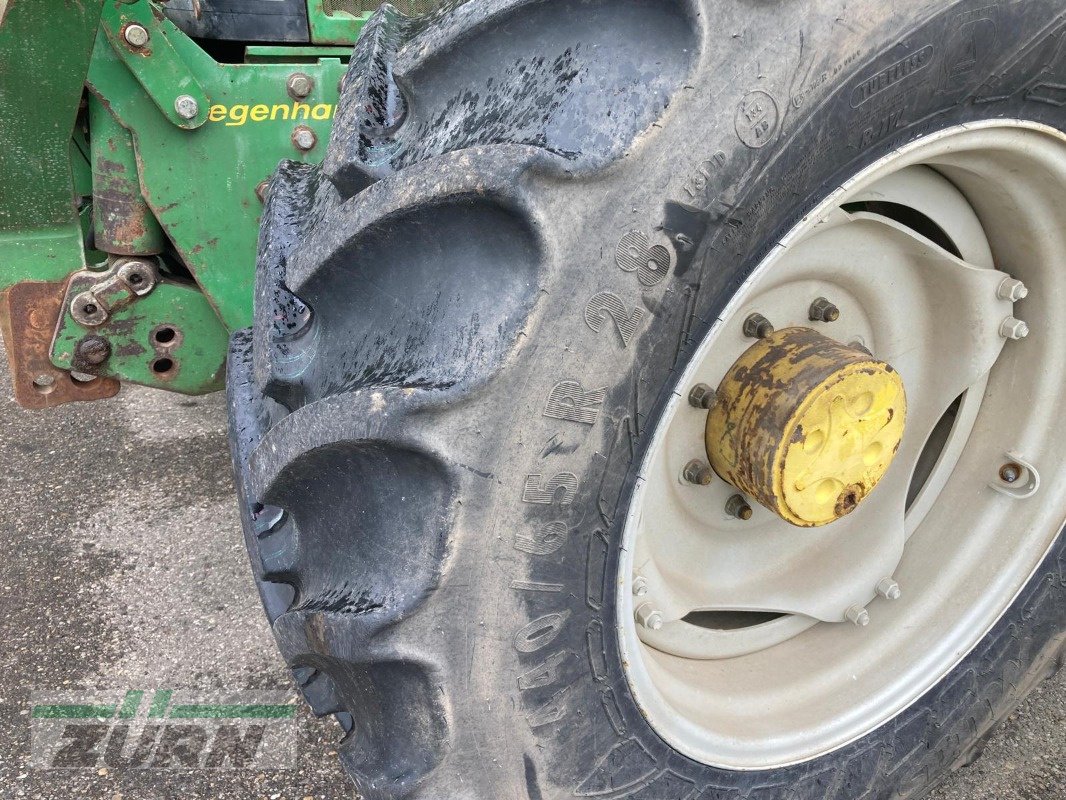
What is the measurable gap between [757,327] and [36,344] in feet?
3.86

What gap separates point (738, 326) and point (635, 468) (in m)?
0.30

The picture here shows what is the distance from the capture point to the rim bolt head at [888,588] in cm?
127

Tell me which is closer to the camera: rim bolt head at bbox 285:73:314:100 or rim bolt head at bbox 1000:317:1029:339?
rim bolt head at bbox 1000:317:1029:339

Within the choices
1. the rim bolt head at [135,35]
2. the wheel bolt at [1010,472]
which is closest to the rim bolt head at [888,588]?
the wheel bolt at [1010,472]

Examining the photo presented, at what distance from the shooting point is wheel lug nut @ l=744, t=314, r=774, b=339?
1080 mm

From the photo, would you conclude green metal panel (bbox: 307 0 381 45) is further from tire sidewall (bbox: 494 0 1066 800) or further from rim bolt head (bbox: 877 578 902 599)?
rim bolt head (bbox: 877 578 902 599)

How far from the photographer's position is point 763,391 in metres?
1.03

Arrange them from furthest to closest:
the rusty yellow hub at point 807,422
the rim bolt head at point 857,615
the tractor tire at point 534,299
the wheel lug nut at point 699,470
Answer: the rim bolt head at point 857,615 → the wheel lug nut at point 699,470 → the rusty yellow hub at point 807,422 → the tractor tire at point 534,299

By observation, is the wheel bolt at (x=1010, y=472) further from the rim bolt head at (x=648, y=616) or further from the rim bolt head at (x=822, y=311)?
the rim bolt head at (x=648, y=616)

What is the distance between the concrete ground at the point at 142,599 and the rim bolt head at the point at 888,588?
408 mm

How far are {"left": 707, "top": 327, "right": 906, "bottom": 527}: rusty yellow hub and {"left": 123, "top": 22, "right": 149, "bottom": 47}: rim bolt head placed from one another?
103cm

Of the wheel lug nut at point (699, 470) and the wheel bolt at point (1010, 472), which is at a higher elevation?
the wheel bolt at point (1010, 472)

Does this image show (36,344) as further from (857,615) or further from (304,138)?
(857,615)

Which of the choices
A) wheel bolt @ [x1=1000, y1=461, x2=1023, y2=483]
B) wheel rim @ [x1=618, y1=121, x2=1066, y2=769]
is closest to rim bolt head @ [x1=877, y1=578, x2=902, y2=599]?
wheel rim @ [x1=618, y1=121, x2=1066, y2=769]
